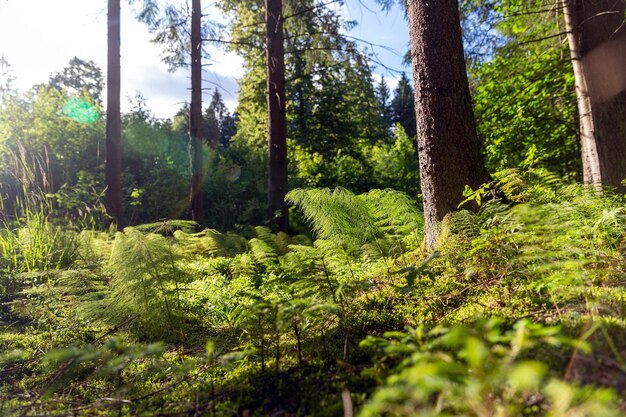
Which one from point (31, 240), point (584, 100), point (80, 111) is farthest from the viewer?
point (80, 111)

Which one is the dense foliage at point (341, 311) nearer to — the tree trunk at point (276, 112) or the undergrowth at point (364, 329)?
the undergrowth at point (364, 329)

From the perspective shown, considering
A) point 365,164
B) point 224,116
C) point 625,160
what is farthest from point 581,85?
point 224,116

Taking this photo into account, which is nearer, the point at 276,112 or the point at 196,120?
the point at 276,112

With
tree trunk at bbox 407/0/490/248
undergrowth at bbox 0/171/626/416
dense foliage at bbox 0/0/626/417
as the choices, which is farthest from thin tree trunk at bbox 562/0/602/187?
tree trunk at bbox 407/0/490/248

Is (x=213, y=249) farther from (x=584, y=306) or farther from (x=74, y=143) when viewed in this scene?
(x=74, y=143)

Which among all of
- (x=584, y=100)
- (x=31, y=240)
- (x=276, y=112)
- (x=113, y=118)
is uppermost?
(x=113, y=118)

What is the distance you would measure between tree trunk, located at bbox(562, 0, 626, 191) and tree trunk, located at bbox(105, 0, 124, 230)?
916cm

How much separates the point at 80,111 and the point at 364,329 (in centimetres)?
1860

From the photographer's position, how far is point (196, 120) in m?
11.7

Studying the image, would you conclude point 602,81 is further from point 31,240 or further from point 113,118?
point 113,118

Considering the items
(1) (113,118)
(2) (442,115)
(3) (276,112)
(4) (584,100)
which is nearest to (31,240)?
(2) (442,115)

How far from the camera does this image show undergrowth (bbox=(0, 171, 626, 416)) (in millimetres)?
1092

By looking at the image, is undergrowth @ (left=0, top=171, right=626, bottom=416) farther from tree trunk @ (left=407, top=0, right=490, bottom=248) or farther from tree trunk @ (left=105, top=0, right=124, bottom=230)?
tree trunk @ (left=105, top=0, right=124, bottom=230)

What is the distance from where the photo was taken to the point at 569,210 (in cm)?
259
